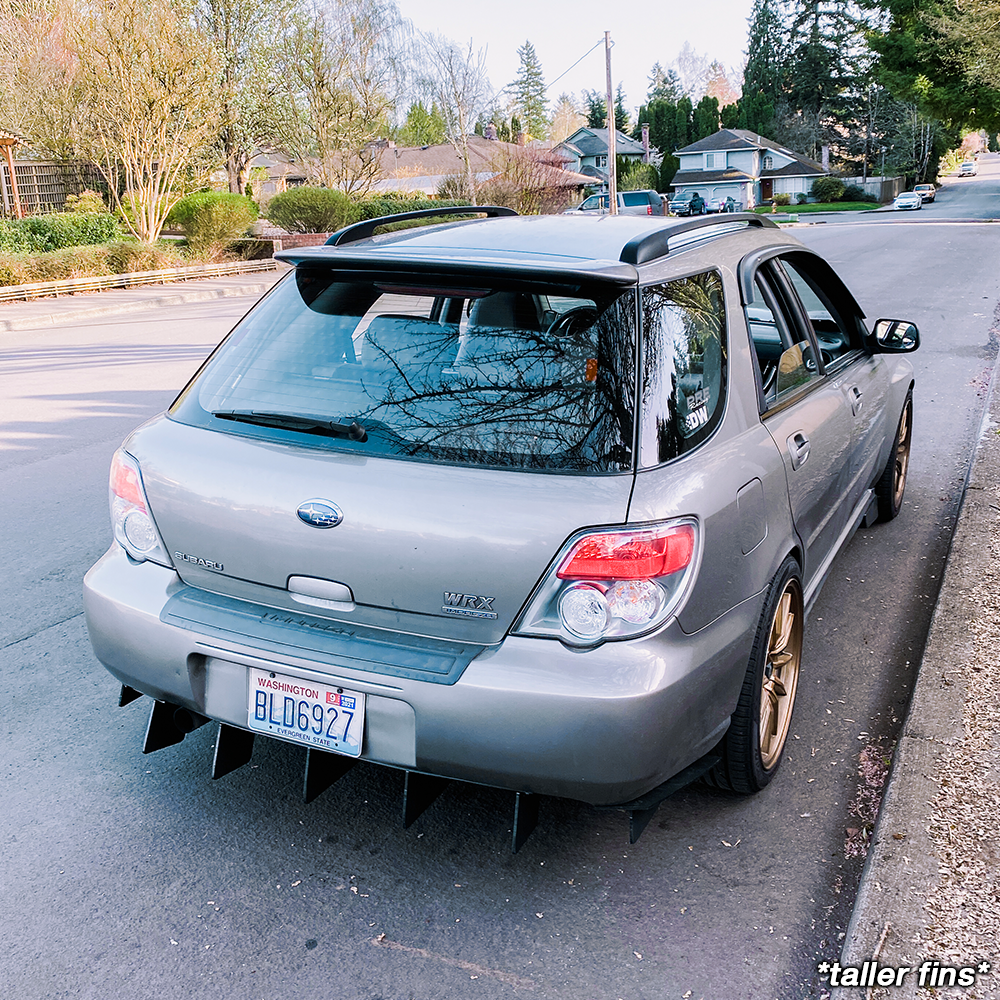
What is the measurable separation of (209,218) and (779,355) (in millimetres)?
26251

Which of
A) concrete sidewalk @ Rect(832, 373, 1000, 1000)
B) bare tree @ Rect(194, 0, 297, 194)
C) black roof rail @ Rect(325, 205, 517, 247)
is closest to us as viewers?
concrete sidewalk @ Rect(832, 373, 1000, 1000)

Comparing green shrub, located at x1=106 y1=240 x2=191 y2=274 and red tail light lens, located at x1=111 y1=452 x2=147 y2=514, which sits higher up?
red tail light lens, located at x1=111 y1=452 x2=147 y2=514

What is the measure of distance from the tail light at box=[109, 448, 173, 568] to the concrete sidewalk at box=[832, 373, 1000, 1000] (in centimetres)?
209

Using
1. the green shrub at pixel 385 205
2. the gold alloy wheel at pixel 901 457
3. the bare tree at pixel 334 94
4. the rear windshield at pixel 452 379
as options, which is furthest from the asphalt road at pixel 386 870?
the bare tree at pixel 334 94

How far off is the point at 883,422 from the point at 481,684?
125 inches

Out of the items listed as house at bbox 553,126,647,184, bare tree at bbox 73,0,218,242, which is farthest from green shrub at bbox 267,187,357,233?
house at bbox 553,126,647,184

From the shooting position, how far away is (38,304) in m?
19.7

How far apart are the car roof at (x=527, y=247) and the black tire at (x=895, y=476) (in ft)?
7.64

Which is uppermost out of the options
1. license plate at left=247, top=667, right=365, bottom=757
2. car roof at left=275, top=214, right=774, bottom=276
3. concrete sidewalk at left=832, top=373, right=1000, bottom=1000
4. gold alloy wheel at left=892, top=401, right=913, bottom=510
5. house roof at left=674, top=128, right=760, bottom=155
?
house roof at left=674, top=128, right=760, bottom=155

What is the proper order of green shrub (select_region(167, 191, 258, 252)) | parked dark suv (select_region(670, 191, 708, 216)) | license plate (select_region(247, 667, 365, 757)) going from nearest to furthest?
license plate (select_region(247, 667, 365, 757))
green shrub (select_region(167, 191, 258, 252))
parked dark suv (select_region(670, 191, 708, 216))

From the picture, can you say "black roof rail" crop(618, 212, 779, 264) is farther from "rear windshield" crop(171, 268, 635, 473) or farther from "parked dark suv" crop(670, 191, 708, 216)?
"parked dark suv" crop(670, 191, 708, 216)

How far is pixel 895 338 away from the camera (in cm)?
463

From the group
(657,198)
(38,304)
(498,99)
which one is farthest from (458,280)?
(657,198)

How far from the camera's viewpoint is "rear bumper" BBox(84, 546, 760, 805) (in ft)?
7.90
